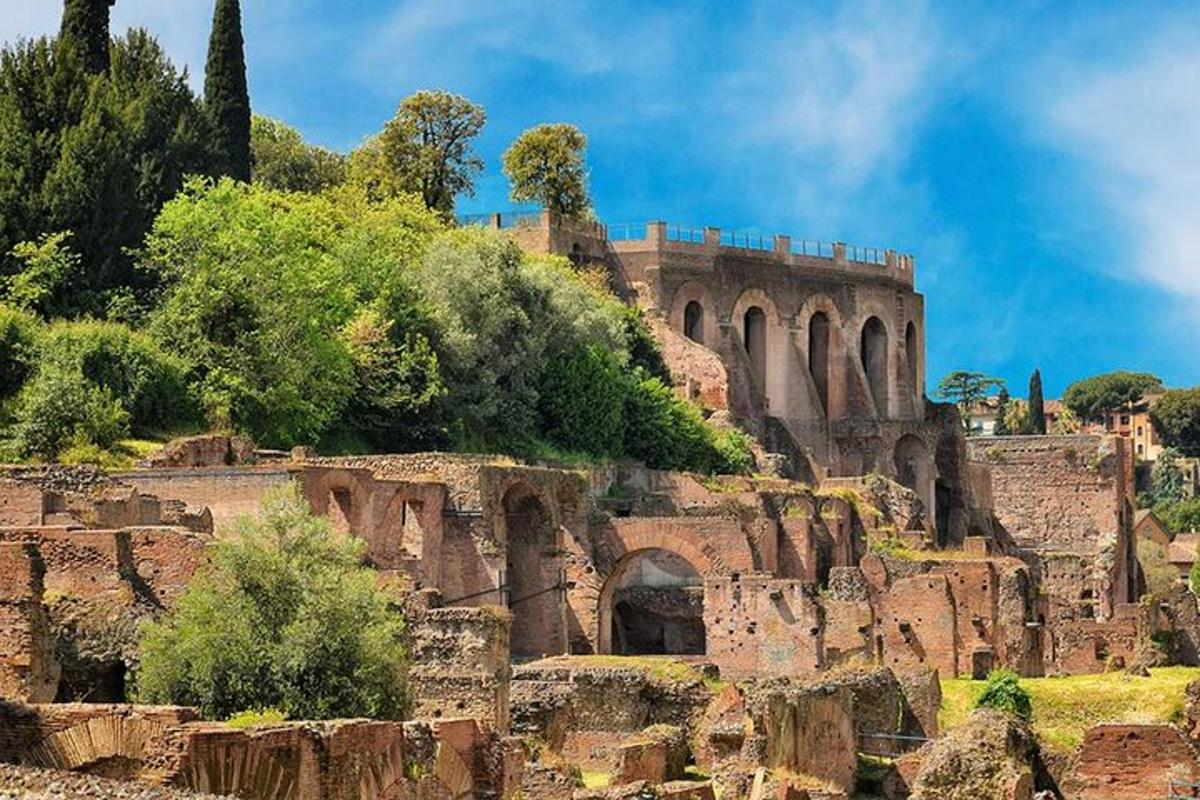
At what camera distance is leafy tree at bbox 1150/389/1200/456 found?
143625mm

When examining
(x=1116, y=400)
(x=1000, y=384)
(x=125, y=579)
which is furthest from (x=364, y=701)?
(x=1116, y=400)

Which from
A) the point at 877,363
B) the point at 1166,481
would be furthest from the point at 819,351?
the point at 1166,481

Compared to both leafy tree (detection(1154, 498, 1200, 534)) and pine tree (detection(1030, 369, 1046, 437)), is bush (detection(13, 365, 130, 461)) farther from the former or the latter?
leafy tree (detection(1154, 498, 1200, 534))

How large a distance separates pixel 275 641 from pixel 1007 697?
17.2 m

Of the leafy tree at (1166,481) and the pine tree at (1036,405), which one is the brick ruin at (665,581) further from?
the leafy tree at (1166,481)

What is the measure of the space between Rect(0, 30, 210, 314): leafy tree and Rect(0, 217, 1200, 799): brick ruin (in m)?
8.95

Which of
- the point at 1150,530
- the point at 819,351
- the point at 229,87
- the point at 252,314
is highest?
the point at 229,87

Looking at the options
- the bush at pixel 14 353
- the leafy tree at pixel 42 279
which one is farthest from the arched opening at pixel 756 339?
the bush at pixel 14 353

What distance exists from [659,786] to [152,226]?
1034 inches

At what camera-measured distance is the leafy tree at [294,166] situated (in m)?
71.0

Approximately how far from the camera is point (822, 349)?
80.5 meters

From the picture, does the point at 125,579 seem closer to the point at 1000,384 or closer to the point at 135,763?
the point at 135,763

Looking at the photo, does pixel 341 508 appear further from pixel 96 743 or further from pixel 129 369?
pixel 96 743

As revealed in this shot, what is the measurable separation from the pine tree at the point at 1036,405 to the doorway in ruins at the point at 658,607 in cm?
6101
